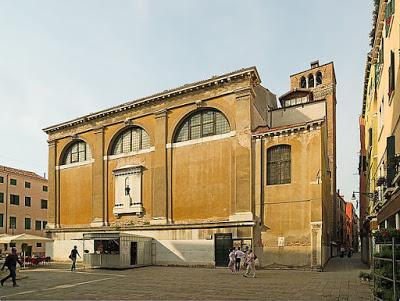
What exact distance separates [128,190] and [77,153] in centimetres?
852

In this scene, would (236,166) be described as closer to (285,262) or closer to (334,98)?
(285,262)

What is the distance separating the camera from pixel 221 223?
28.6 m

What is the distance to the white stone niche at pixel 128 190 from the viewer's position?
1330 inches

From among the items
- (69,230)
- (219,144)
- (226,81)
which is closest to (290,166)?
(219,144)

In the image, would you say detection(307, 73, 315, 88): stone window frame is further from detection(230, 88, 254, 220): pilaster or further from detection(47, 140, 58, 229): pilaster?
detection(47, 140, 58, 229): pilaster

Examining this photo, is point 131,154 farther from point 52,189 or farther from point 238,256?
point 238,256

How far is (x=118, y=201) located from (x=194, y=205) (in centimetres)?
799

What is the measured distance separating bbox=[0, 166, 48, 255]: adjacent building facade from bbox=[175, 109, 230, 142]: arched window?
31.6m

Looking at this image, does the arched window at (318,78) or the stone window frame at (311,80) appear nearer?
the arched window at (318,78)

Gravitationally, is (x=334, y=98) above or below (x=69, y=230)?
above

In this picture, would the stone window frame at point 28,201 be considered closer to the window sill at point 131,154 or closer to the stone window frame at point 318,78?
the window sill at point 131,154

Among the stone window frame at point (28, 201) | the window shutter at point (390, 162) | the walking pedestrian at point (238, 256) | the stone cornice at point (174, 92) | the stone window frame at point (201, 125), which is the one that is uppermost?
the stone cornice at point (174, 92)

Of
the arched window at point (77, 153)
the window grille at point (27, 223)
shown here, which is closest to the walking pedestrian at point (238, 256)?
the arched window at point (77, 153)

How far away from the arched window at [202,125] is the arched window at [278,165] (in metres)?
4.01
